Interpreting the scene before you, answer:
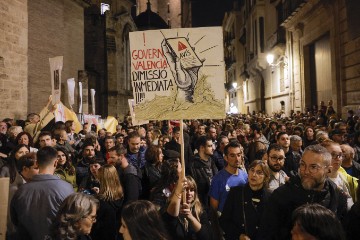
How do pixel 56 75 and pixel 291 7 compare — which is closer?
pixel 56 75

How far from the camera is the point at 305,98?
21406 mm

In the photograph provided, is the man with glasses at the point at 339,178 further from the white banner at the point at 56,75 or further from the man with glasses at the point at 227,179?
the white banner at the point at 56,75

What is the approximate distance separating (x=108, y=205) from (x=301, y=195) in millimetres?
2136

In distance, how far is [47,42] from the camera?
21.3 meters

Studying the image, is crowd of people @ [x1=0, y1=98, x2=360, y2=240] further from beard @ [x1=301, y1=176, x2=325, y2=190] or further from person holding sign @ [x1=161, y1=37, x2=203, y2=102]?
person holding sign @ [x1=161, y1=37, x2=203, y2=102]

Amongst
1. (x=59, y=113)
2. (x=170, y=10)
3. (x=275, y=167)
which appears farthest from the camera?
(x=170, y=10)

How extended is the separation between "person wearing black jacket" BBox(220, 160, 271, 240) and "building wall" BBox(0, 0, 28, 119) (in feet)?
36.7

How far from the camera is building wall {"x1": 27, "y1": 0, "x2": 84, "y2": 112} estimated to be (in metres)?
19.9

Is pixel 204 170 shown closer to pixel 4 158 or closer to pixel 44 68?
pixel 4 158

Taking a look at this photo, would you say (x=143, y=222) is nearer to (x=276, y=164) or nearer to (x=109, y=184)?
(x=109, y=184)

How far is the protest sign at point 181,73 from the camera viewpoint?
4.36 meters

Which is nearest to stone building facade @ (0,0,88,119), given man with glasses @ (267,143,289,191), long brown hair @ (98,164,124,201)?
long brown hair @ (98,164,124,201)

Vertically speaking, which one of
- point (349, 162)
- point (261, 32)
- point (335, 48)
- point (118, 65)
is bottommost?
point (349, 162)

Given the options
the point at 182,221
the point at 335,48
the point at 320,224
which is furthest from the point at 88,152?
the point at 335,48
